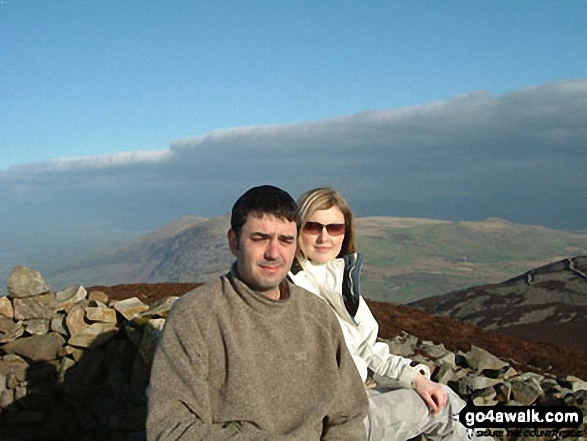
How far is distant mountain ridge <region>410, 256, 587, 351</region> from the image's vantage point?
22666 mm

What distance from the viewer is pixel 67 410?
859 cm

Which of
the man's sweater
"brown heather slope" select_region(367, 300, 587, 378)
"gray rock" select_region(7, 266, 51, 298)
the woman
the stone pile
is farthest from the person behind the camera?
"brown heather slope" select_region(367, 300, 587, 378)

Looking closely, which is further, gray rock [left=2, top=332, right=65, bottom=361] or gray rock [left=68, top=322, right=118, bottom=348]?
gray rock [left=2, top=332, right=65, bottom=361]

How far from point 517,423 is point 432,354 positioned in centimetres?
460

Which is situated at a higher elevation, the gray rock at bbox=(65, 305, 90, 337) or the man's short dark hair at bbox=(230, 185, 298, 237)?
the man's short dark hair at bbox=(230, 185, 298, 237)

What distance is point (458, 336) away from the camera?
1394cm

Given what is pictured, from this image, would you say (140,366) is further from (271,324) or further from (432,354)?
(432,354)

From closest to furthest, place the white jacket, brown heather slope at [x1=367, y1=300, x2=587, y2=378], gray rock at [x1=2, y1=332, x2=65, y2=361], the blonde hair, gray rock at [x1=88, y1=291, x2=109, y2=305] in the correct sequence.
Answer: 1. the white jacket
2. the blonde hair
3. gray rock at [x1=2, y1=332, x2=65, y2=361]
4. gray rock at [x1=88, y1=291, x2=109, y2=305]
5. brown heather slope at [x1=367, y1=300, x2=587, y2=378]

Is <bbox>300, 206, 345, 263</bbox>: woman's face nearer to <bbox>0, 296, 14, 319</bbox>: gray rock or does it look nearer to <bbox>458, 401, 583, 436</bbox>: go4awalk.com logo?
<bbox>458, 401, 583, 436</bbox>: go4awalk.com logo

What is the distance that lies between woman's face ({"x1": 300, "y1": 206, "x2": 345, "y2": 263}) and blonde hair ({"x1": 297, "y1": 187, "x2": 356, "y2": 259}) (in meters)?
0.04

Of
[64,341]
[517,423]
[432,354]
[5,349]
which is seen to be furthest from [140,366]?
[432,354]

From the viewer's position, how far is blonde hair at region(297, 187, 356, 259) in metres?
5.71

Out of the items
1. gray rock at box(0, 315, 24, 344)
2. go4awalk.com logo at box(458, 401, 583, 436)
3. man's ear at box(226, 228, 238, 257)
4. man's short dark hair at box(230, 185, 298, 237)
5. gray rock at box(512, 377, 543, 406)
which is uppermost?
man's short dark hair at box(230, 185, 298, 237)

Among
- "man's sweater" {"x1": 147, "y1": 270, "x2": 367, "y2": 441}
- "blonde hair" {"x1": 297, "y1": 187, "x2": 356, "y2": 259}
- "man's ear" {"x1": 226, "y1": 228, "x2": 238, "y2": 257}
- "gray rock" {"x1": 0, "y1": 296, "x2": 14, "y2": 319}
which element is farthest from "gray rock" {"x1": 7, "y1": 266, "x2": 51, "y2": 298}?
"man's sweater" {"x1": 147, "y1": 270, "x2": 367, "y2": 441}
